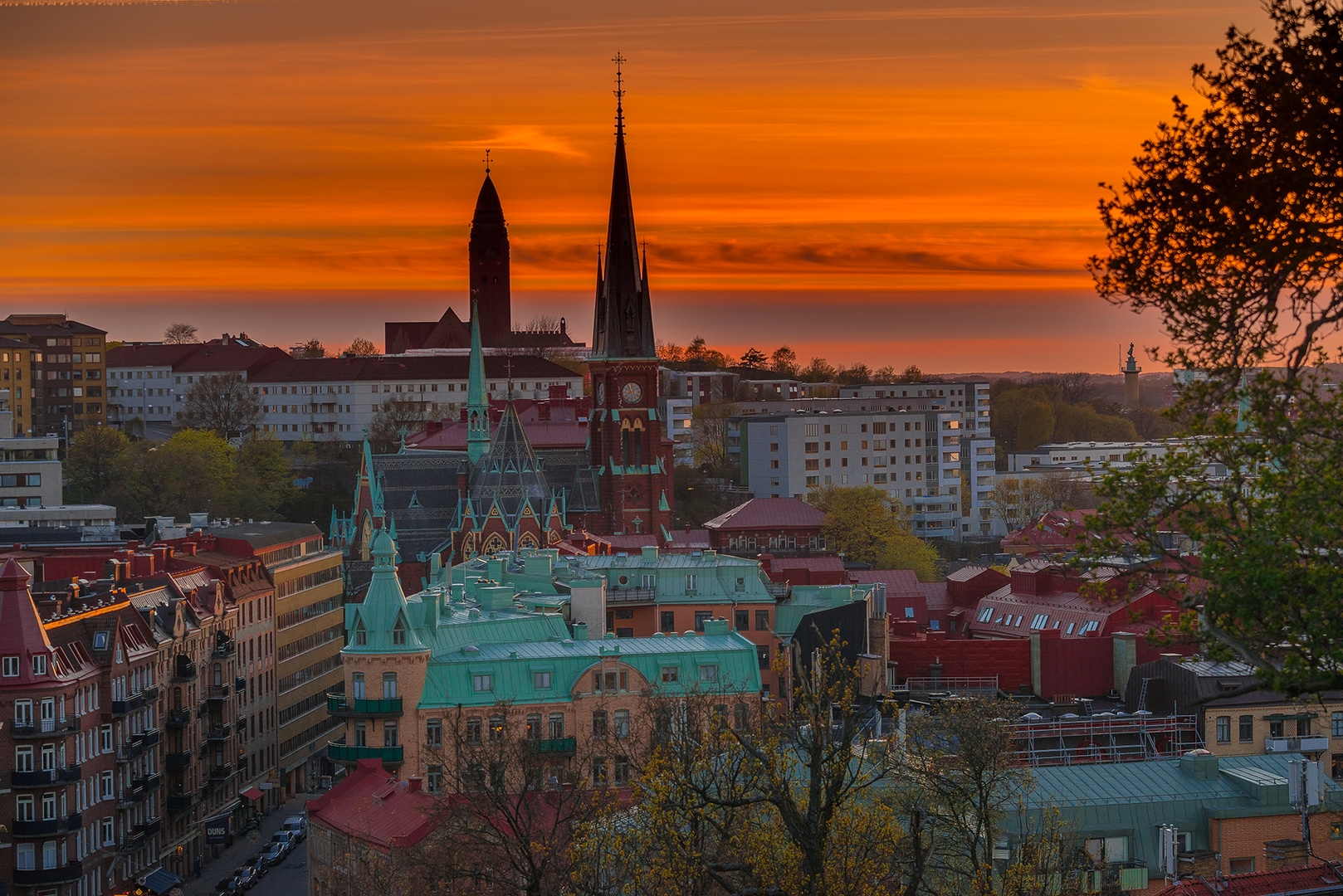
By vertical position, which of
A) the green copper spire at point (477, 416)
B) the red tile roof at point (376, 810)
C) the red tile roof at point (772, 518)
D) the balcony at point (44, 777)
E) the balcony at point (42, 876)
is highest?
the green copper spire at point (477, 416)

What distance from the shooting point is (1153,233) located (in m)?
28.6

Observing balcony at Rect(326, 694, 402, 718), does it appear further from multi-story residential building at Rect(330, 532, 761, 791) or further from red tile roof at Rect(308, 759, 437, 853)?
red tile roof at Rect(308, 759, 437, 853)

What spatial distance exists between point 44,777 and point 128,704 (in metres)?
7.97

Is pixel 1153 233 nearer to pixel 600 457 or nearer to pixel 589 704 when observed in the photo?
pixel 589 704

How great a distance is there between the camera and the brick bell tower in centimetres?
15738

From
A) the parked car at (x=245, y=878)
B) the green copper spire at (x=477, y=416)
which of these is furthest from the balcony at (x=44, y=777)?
the green copper spire at (x=477, y=416)

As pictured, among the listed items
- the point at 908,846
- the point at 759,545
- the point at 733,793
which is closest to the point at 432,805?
the point at 908,846

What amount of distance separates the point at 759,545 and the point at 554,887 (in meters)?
112

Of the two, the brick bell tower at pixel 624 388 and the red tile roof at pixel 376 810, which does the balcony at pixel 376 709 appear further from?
the brick bell tower at pixel 624 388

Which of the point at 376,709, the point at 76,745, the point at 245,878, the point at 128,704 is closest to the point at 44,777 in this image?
the point at 76,745

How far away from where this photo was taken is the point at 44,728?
73.9 meters

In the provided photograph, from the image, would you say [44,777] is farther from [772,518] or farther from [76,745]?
[772,518]

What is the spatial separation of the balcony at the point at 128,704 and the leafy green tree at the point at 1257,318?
191 feet

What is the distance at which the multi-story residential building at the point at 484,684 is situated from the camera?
65.8m
